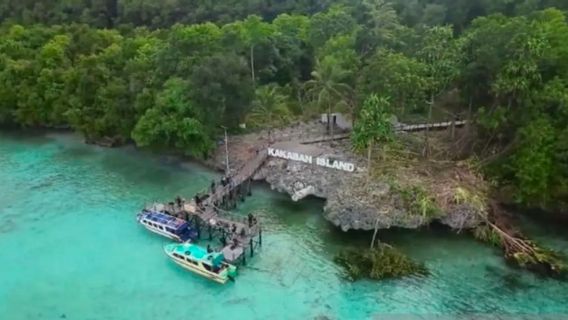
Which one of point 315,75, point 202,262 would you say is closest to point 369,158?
point 315,75

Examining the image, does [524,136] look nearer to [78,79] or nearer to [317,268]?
[317,268]

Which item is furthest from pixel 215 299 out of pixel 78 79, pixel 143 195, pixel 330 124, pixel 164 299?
pixel 78 79

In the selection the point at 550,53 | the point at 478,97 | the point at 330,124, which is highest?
the point at 550,53

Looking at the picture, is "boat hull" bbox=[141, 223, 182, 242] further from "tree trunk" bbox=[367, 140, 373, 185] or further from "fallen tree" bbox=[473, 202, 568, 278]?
"fallen tree" bbox=[473, 202, 568, 278]

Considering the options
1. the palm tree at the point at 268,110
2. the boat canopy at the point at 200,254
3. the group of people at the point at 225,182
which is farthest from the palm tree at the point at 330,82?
the boat canopy at the point at 200,254

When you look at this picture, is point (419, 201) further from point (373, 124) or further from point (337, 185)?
point (337, 185)

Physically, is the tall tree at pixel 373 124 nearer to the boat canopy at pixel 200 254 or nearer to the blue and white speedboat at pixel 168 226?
the boat canopy at pixel 200 254
